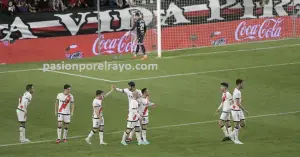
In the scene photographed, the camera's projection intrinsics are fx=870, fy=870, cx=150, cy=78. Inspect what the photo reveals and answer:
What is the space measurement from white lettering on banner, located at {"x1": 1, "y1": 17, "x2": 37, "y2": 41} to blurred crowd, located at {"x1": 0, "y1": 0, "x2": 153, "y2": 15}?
1.72 feet

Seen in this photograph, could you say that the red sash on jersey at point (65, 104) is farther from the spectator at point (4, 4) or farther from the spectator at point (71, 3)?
the spectator at point (71, 3)

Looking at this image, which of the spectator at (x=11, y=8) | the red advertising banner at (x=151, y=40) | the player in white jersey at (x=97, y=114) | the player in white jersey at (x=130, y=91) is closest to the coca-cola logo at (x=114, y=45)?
the red advertising banner at (x=151, y=40)

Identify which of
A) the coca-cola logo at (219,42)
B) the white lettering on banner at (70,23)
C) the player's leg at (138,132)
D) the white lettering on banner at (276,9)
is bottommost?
the player's leg at (138,132)

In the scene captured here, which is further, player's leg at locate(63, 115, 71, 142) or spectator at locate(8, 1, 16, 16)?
spectator at locate(8, 1, 16, 16)

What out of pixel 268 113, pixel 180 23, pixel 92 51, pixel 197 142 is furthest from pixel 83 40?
pixel 197 142

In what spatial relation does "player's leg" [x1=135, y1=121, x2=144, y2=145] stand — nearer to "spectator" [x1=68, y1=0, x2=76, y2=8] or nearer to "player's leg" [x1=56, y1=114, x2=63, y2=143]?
"player's leg" [x1=56, y1=114, x2=63, y2=143]

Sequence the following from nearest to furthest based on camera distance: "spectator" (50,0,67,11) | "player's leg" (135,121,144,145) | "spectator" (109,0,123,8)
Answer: "player's leg" (135,121,144,145) → "spectator" (50,0,67,11) → "spectator" (109,0,123,8)

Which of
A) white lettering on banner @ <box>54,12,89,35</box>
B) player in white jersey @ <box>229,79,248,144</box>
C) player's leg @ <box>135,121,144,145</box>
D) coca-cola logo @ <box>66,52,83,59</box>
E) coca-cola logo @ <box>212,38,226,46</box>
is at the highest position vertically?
white lettering on banner @ <box>54,12,89,35</box>

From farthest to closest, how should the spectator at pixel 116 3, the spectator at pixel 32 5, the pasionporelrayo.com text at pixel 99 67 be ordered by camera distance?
1. the spectator at pixel 116 3
2. the spectator at pixel 32 5
3. the pasionporelrayo.com text at pixel 99 67

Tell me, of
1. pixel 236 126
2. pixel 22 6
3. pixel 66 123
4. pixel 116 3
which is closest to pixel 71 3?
pixel 116 3

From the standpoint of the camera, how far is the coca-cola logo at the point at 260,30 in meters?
50.0

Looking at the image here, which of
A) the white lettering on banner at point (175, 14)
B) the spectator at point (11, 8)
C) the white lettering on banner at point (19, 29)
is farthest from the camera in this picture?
the white lettering on banner at point (175, 14)

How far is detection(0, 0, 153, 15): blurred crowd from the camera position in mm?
44312

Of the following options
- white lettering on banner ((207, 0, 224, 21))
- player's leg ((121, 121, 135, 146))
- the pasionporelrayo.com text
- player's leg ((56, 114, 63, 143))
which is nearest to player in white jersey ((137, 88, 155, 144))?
player's leg ((121, 121, 135, 146))
